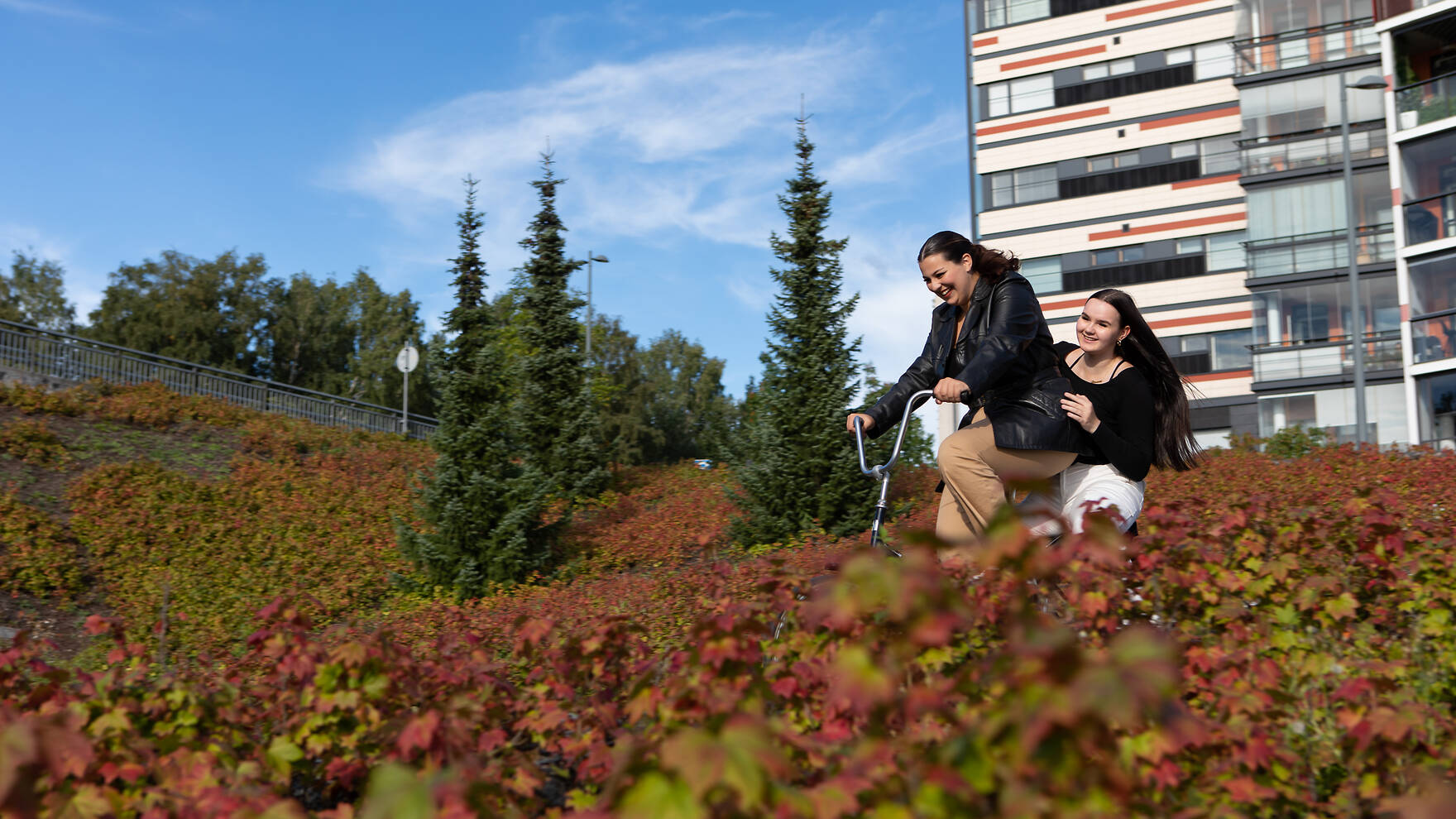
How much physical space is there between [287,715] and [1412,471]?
13623 mm

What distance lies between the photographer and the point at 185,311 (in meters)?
51.2

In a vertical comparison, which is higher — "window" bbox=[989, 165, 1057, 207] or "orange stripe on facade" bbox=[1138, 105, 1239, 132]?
"orange stripe on facade" bbox=[1138, 105, 1239, 132]

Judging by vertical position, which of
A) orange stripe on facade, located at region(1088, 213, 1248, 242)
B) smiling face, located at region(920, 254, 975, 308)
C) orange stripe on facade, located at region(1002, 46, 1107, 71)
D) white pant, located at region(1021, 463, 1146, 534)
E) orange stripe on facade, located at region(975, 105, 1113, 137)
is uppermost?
orange stripe on facade, located at region(1002, 46, 1107, 71)

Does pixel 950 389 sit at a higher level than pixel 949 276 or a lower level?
lower

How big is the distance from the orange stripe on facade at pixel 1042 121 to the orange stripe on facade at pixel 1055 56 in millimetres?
2188

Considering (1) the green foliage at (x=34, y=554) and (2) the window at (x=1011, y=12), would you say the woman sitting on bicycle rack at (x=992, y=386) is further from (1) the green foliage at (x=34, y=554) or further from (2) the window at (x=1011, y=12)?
(2) the window at (x=1011, y=12)

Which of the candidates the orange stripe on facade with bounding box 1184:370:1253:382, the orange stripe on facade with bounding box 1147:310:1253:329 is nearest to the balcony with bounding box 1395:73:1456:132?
the orange stripe on facade with bounding box 1147:310:1253:329

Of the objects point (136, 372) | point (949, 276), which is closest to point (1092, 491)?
point (949, 276)

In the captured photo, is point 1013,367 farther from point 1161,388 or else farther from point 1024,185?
point 1024,185

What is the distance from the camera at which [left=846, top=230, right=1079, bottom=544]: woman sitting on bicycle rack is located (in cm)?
463

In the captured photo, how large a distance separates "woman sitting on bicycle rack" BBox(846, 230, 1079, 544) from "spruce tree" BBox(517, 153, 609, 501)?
14.7 meters

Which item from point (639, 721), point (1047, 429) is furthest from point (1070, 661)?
point (1047, 429)

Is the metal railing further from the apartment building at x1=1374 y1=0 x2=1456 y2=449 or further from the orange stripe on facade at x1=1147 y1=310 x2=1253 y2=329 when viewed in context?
the apartment building at x1=1374 y1=0 x2=1456 y2=449

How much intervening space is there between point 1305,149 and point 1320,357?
24.0 ft
